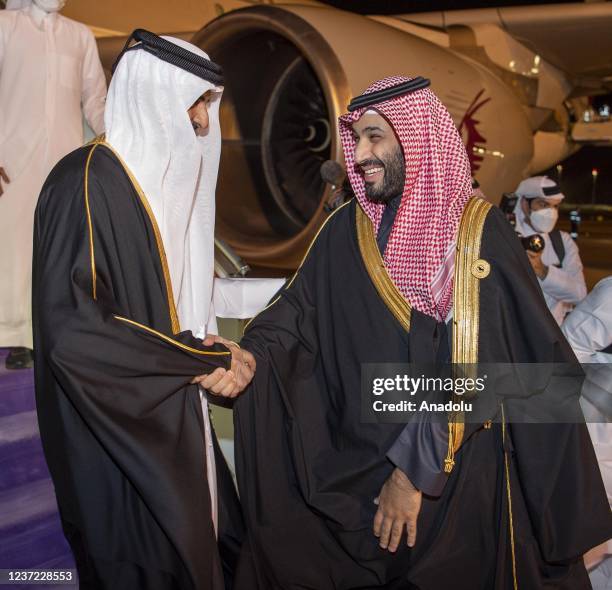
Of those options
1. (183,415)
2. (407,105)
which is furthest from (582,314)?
(183,415)

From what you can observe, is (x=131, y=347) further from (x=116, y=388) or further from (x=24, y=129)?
(x=24, y=129)

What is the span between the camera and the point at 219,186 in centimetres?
435

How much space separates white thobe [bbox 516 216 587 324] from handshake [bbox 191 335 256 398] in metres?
1.82

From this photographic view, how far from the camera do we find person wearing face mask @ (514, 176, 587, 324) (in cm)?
313

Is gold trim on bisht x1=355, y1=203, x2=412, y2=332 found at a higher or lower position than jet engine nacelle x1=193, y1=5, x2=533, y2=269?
lower

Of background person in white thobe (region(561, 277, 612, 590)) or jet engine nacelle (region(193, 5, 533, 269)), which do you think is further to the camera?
jet engine nacelle (region(193, 5, 533, 269))

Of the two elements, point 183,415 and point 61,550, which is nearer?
point 183,415

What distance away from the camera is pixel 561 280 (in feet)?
10.2

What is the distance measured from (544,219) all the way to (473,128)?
4.77ft

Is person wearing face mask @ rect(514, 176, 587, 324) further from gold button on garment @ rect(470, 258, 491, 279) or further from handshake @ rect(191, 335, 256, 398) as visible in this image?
handshake @ rect(191, 335, 256, 398)

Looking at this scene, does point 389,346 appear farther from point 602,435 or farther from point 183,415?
→ point 602,435

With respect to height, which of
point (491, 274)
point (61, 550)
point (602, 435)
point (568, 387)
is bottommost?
point (61, 550)

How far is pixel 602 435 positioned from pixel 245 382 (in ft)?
3.29

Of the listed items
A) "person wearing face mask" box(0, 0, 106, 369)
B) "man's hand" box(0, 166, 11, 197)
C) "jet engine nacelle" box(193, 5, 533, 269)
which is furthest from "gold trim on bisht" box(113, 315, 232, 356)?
"jet engine nacelle" box(193, 5, 533, 269)
